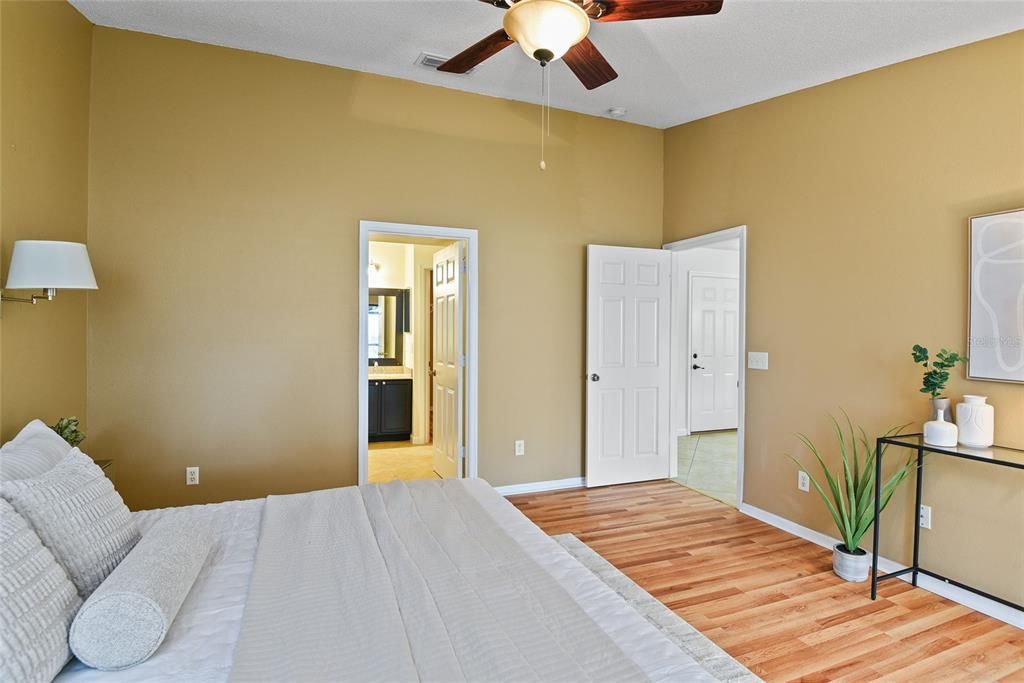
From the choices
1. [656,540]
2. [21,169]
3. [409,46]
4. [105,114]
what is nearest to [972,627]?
[656,540]

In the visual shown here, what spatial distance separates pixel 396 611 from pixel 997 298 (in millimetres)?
3068

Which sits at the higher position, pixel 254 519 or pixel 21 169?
pixel 21 169

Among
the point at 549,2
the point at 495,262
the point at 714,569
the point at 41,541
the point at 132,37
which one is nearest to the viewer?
the point at 41,541

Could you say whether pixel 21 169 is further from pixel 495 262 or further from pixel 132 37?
pixel 495 262

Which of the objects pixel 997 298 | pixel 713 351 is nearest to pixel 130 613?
pixel 997 298

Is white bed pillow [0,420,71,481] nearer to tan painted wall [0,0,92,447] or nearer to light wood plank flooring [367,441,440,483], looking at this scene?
tan painted wall [0,0,92,447]

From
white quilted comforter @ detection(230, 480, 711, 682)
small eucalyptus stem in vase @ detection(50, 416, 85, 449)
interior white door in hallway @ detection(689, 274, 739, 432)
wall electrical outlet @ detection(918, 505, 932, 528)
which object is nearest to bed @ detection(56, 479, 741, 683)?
white quilted comforter @ detection(230, 480, 711, 682)

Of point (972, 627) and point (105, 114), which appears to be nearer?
point (972, 627)

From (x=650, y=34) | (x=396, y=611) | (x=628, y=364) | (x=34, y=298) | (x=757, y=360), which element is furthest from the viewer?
(x=628, y=364)

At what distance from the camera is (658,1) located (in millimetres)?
1982

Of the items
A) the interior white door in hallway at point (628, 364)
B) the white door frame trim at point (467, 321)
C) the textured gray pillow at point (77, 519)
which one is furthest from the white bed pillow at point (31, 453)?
the interior white door in hallway at point (628, 364)

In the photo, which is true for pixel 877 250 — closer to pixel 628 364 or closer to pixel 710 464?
pixel 628 364

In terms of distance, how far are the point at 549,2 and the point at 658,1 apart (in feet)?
1.39

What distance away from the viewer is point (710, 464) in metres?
5.40
